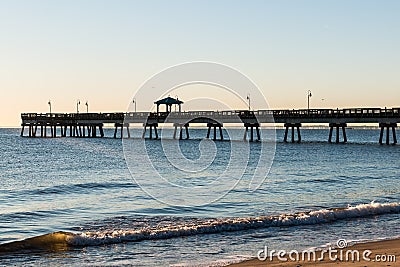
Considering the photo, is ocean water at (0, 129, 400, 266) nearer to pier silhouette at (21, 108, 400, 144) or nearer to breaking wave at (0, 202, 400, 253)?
breaking wave at (0, 202, 400, 253)

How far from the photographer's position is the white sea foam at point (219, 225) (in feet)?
49.5

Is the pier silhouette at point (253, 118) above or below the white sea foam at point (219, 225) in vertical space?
above

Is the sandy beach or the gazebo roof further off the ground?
the gazebo roof

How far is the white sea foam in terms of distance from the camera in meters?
15.1

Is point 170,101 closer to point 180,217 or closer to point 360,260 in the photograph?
point 180,217

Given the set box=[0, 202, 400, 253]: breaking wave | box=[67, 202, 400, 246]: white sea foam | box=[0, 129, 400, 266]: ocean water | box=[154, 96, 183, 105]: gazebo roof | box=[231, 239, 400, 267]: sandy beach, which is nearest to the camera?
box=[231, 239, 400, 267]: sandy beach

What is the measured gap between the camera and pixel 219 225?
1666cm

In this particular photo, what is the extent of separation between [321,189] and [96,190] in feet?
30.7

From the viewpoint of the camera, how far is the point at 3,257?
13352mm

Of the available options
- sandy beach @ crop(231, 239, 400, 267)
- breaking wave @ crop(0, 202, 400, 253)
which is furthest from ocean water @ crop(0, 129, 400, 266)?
sandy beach @ crop(231, 239, 400, 267)

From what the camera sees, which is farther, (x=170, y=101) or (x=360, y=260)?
(x=170, y=101)

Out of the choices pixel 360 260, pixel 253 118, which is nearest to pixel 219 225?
A: pixel 360 260

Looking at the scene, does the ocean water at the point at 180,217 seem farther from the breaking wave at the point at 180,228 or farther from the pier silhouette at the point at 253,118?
the pier silhouette at the point at 253,118

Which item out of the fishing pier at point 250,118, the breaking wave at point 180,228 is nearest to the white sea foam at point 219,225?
the breaking wave at point 180,228
